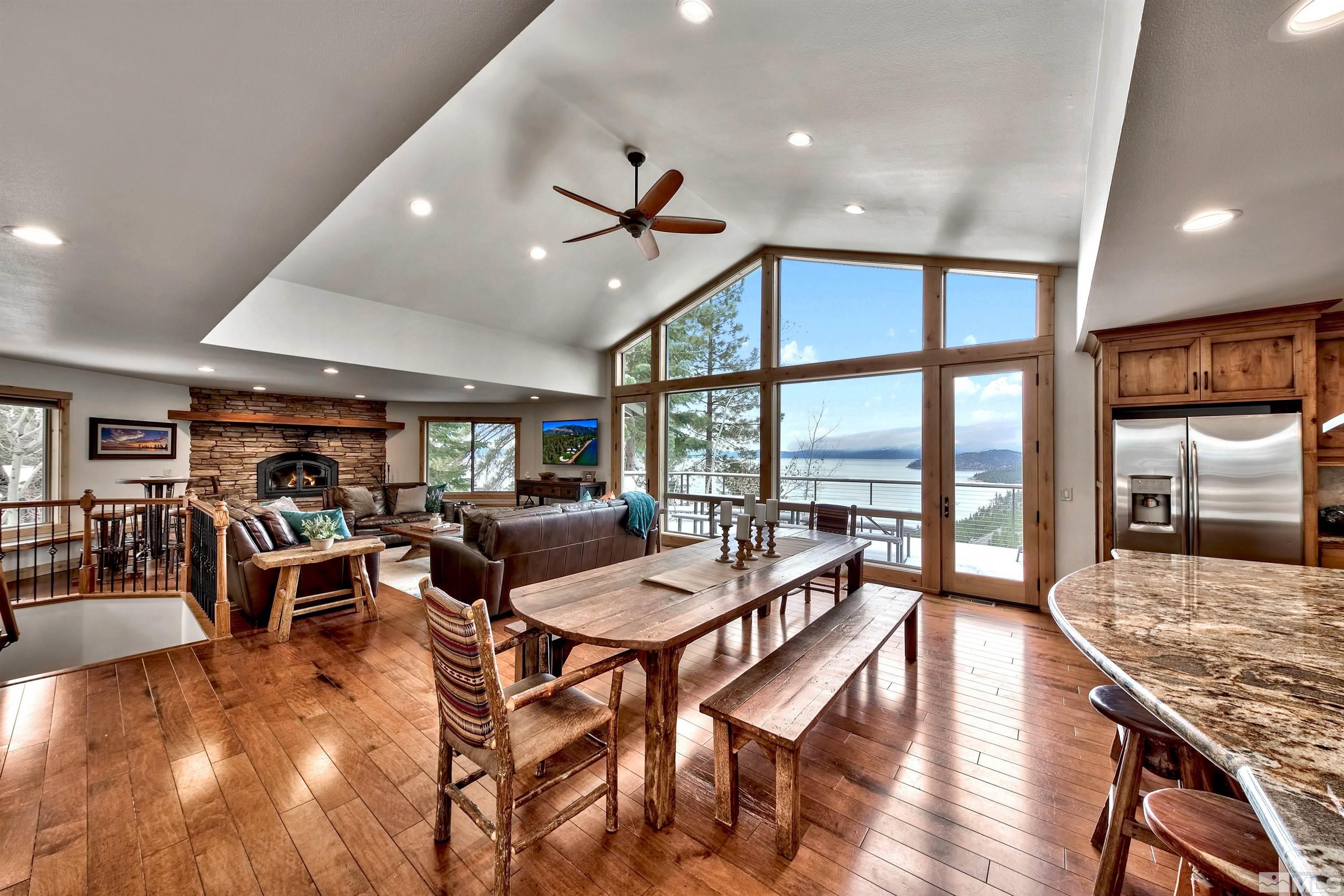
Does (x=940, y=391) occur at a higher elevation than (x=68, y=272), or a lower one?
lower

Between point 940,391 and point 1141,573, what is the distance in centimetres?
314

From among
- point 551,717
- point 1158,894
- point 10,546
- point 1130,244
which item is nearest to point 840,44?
point 1130,244

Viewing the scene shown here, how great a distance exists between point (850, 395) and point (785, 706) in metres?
4.31

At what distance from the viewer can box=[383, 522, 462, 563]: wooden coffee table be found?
18.2ft

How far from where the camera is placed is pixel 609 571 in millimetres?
2623

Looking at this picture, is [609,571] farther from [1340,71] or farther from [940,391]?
[940,391]

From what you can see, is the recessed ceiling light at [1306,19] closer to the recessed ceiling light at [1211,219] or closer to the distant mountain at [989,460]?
the recessed ceiling light at [1211,219]

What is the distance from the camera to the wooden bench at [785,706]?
5.47ft

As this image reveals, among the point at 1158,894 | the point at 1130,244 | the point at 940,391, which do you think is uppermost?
the point at 1130,244

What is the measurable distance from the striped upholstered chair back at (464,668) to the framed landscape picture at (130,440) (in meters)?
7.63

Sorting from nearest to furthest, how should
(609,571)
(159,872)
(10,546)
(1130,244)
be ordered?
(159,872), (1130,244), (609,571), (10,546)

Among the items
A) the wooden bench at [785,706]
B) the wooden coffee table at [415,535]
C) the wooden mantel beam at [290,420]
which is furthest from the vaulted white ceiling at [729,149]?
the wooden mantel beam at [290,420]

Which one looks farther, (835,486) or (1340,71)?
(835,486)

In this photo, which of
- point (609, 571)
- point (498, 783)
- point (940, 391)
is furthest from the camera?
point (940, 391)
